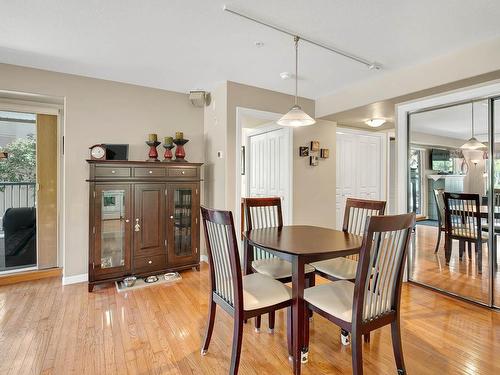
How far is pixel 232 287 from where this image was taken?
5.77 feet

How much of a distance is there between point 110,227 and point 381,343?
9.35 ft

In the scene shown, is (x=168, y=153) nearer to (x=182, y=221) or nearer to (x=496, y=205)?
(x=182, y=221)

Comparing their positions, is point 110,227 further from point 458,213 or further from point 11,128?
point 458,213

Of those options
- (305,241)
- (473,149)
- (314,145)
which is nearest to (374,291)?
(305,241)

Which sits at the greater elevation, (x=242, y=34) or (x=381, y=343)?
(x=242, y=34)

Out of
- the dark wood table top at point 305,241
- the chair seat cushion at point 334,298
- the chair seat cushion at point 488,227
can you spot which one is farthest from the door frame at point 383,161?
the chair seat cushion at point 334,298

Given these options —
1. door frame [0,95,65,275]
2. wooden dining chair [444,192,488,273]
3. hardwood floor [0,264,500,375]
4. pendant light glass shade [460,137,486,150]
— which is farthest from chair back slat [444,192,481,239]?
door frame [0,95,65,275]

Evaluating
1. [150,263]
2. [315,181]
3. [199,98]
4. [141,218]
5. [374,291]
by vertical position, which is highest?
[199,98]

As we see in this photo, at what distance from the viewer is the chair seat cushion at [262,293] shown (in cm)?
177

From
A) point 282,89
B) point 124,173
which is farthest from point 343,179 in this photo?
point 124,173

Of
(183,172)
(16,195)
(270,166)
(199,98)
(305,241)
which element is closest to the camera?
(305,241)

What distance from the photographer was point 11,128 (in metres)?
3.34

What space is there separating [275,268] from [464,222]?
2.08 m

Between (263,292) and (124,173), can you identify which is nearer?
(263,292)
